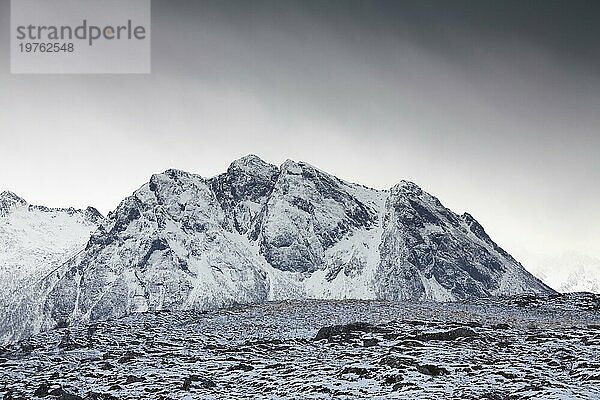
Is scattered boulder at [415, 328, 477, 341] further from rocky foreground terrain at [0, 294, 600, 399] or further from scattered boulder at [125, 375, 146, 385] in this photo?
scattered boulder at [125, 375, 146, 385]

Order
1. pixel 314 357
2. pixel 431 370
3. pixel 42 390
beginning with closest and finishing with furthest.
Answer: pixel 42 390, pixel 431 370, pixel 314 357

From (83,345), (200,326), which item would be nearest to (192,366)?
(83,345)

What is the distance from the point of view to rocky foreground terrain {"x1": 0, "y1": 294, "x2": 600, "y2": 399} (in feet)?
67.5

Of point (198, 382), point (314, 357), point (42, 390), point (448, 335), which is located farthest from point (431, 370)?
point (42, 390)

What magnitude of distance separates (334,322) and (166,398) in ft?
51.9

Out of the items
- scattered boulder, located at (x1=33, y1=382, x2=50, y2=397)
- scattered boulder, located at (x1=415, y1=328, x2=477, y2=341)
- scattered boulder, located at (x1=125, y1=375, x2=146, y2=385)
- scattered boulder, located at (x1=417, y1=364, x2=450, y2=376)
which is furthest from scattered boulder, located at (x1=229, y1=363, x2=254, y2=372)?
scattered boulder, located at (x1=415, y1=328, x2=477, y2=341)

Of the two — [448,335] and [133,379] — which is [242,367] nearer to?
[133,379]

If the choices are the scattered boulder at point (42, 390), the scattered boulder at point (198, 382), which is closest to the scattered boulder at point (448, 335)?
the scattered boulder at point (198, 382)

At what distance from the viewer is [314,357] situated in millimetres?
25609

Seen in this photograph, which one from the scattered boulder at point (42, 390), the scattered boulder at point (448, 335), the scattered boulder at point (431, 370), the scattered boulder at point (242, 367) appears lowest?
the scattered boulder at point (42, 390)

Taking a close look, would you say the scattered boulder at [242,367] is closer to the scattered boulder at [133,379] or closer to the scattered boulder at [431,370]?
the scattered boulder at [133,379]

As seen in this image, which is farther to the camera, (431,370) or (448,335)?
(448,335)

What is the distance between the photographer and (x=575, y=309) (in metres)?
40.6

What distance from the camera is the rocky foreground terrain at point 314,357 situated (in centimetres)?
2058
